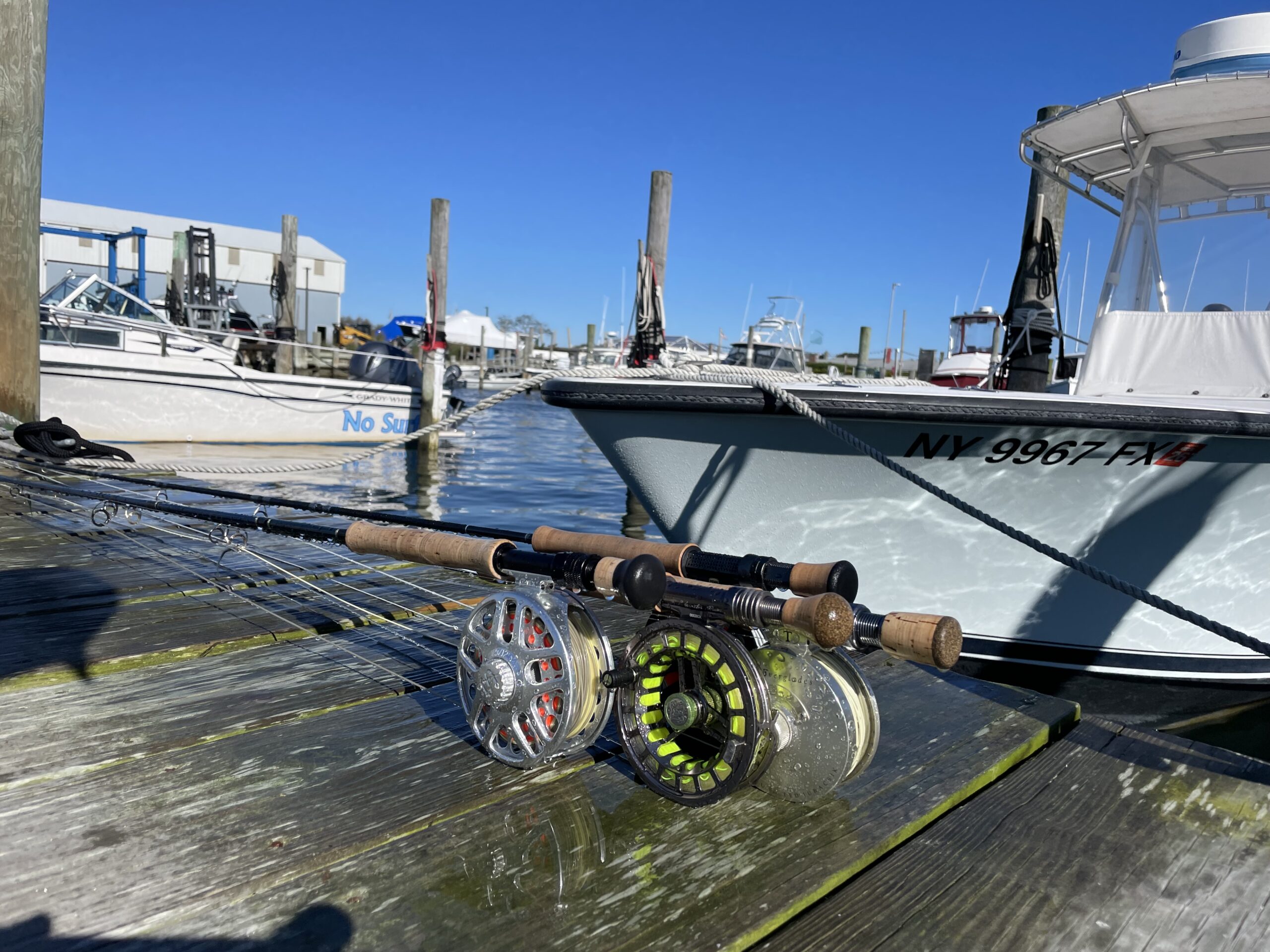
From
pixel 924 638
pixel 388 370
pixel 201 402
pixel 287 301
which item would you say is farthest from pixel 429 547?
pixel 287 301

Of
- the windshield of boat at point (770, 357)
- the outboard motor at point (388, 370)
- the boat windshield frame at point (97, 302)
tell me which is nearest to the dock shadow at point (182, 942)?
the windshield of boat at point (770, 357)

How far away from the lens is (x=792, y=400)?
3.88 metres

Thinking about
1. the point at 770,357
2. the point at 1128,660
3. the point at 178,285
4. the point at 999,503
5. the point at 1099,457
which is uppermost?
the point at 178,285

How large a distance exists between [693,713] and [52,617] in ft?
8.30

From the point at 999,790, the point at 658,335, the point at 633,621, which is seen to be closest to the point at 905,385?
the point at 633,621

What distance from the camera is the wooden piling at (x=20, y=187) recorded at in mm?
5637

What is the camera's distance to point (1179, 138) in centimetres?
546

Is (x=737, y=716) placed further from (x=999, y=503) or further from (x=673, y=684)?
(x=999, y=503)

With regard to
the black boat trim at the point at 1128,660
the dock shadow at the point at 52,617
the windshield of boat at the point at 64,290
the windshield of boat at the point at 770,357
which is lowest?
the black boat trim at the point at 1128,660

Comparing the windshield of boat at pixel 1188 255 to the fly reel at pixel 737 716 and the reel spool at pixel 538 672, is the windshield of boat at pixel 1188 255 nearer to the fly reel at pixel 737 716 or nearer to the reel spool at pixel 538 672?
the fly reel at pixel 737 716

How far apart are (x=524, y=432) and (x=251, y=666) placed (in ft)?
76.3

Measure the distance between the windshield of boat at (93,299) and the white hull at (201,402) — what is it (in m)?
1.04

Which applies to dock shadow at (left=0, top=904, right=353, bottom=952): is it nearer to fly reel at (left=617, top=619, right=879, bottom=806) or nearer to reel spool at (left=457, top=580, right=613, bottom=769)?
reel spool at (left=457, top=580, right=613, bottom=769)

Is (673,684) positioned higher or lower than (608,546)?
lower
